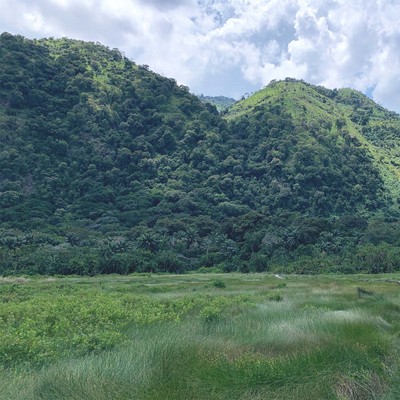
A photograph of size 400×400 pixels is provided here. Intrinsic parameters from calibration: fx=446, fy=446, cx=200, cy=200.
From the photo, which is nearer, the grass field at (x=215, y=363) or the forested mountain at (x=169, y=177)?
the grass field at (x=215, y=363)

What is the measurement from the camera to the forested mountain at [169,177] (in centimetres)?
9444

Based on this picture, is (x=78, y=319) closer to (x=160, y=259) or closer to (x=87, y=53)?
(x=160, y=259)

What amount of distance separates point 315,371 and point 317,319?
426 centimetres

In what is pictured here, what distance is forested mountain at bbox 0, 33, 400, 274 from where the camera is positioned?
94.4 metres

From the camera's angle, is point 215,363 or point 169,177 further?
point 169,177

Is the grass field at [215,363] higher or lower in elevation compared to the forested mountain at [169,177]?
lower

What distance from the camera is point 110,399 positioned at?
5.81 m

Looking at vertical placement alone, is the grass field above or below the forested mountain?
below

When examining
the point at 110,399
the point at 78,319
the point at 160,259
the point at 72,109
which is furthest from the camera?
the point at 72,109

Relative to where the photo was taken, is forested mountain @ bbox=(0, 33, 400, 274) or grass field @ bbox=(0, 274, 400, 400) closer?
grass field @ bbox=(0, 274, 400, 400)

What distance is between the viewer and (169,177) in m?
157

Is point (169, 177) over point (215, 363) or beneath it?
over

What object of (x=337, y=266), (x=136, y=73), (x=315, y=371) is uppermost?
(x=136, y=73)

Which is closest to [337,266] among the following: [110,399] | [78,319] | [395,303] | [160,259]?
[160,259]
